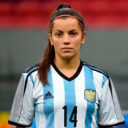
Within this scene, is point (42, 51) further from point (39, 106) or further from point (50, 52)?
point (39, 106)

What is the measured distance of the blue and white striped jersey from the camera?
5.67 ft

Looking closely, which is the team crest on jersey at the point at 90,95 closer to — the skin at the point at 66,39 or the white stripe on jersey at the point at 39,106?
the skin at the point at 66,39

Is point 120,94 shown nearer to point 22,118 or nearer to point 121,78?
point 121,78

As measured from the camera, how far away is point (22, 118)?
5.90ft

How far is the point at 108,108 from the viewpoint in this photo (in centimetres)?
182

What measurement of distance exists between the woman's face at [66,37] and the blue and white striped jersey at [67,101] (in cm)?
12

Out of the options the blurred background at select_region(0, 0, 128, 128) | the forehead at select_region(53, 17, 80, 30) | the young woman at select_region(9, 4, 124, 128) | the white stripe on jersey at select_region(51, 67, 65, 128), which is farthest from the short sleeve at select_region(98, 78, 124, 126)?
the blurred background at select_region(0, 0, 128, 128)

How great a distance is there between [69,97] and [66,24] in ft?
1.25

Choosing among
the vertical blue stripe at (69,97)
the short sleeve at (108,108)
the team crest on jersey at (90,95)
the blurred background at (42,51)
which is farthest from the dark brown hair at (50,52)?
the blurred background at (42,51)

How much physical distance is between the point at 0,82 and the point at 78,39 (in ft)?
12.2

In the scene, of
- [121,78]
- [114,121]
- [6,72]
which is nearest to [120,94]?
[121,78]

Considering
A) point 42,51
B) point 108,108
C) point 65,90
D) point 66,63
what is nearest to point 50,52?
point 66,63

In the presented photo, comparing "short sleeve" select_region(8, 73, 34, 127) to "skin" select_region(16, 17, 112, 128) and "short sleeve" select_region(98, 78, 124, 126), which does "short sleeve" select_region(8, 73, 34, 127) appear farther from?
"short sleeve" select_region(98, 78, 124, 126)

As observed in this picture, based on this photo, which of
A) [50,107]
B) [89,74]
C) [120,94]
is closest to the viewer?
[50,107]
